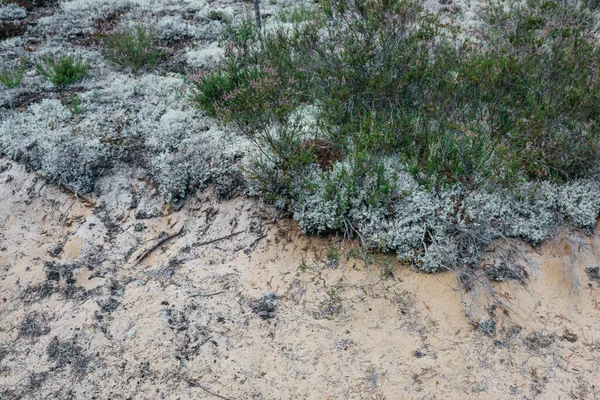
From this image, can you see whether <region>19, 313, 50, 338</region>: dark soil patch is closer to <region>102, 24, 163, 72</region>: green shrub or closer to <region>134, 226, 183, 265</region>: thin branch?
<region>134, 226, 183, 265</region>: thin branch

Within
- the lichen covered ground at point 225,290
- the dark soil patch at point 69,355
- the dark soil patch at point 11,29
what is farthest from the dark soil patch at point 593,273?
the dark soil patch at point 11,29

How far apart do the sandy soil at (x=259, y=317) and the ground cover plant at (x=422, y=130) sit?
37cm

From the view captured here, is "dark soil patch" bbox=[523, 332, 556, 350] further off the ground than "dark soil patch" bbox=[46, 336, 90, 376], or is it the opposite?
"dark soil patch" bbox=[523, 332, 556, 350]

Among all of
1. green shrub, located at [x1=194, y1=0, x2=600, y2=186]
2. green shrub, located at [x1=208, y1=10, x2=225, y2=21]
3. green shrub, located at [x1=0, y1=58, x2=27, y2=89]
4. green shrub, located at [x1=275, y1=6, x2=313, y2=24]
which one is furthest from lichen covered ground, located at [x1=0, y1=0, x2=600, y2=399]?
green shrub, located at [x1=208, y1=10, x2=225, y2=21]

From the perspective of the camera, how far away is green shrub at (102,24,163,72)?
7496 millimetres

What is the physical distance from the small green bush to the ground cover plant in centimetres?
210

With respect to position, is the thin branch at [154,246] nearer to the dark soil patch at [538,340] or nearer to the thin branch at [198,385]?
Result: the thin branch at [198,385]

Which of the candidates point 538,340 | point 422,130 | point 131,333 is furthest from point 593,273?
point 131,333

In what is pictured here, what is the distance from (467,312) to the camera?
14.5 ft

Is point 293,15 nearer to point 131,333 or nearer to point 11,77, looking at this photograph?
point 11,77

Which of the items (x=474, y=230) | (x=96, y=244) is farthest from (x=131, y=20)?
(x=474, y=230)

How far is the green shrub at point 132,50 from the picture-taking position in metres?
7.50

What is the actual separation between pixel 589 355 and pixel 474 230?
1424 mm

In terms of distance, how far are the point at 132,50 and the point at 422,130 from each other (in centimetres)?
485
